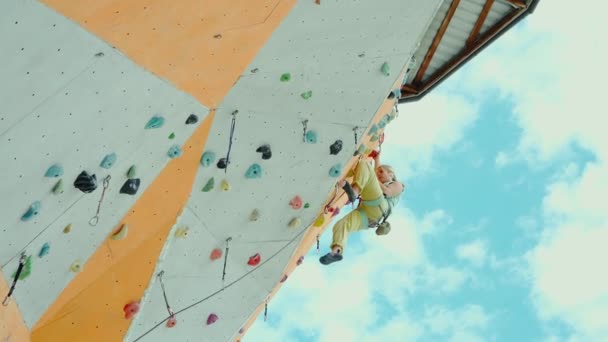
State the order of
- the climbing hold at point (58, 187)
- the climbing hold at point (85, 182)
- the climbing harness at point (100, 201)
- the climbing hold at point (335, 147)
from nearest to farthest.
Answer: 1. the climbing hold at point (58, 187)
2. the climbing hold at point (85, 182)
3. the climbing harness at point (100, 201)
4. the climbing hold at point (335, 147)

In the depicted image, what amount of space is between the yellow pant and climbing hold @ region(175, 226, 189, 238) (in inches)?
54.3

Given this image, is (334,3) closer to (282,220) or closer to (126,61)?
(126,61)

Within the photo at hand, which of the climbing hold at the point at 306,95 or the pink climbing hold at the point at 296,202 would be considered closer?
the climbing hold at the point at 306,95

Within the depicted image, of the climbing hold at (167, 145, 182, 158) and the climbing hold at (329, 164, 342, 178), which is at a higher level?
the climbing hold at (167, 145, 182, 158)

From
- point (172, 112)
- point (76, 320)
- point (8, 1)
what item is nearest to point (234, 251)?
point (76, 320)

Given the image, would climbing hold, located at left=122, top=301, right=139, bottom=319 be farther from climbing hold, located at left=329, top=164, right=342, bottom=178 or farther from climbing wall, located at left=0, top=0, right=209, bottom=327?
climbing hold, located at left=329, top=164, right=342, bottom=178

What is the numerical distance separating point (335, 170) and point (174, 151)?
167 centimetres

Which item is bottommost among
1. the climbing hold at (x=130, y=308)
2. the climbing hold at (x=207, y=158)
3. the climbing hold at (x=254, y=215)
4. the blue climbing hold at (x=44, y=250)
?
the climbing hold at (x=130, y=308)

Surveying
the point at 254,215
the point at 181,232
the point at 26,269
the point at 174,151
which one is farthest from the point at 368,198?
the point at 26,269

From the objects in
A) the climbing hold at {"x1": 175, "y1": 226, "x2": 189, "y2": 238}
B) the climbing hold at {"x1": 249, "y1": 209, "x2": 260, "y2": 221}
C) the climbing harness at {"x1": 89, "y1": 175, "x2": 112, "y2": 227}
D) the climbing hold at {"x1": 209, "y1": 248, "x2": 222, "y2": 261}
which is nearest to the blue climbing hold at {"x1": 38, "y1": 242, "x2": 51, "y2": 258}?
the climbing harness at {"x1": 89, "y1": 175, "x2": 112, "y2": 227}

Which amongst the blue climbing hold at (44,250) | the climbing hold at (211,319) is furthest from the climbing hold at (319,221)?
the blue climbing hold at (44,250)

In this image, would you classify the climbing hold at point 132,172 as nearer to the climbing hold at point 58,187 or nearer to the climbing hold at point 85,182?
the climbing hold at point 85,182

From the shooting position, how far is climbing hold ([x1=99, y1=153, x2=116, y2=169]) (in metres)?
5.10

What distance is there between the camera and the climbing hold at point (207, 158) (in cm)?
589
